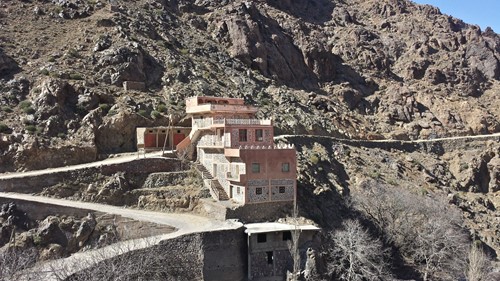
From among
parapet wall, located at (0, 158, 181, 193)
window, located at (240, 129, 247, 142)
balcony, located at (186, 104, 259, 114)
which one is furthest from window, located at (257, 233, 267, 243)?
balcony, located at (186, 104, 259, 114)

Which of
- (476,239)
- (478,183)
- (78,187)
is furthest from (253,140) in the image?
(478,183)

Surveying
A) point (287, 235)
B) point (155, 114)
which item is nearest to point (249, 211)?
point (287, 235)

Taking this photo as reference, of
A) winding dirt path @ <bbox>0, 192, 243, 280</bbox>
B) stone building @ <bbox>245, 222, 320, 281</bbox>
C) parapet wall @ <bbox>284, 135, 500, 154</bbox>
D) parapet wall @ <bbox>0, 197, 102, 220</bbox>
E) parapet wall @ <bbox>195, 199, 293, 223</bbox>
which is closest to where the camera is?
winding dirt path @ <bbox>0, 192, 243, 280</bbox>

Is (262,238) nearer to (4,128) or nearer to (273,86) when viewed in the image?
(4,128)

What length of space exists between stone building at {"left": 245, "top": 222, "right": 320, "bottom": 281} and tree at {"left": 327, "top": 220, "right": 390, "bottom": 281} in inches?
105

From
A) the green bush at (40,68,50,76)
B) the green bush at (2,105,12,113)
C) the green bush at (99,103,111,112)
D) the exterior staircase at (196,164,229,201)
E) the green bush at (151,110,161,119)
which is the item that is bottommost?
the exterior staircase at (196,164,229,201)

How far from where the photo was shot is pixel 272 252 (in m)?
31.0

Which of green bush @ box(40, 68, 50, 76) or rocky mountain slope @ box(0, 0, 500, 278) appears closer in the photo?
rocky mountain slope @ box(0, 0, 500, 278)

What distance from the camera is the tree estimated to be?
32.0 m

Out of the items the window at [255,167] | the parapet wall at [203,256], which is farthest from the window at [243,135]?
the parapet wall at [203,256]

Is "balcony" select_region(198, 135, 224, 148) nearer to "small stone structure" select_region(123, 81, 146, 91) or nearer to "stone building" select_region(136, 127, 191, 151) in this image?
"stone building" select_region(136, 127, 191, 151)

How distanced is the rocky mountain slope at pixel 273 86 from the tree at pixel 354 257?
16.0ft

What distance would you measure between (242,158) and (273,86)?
111ft

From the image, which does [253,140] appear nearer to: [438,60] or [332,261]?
[332,261]
